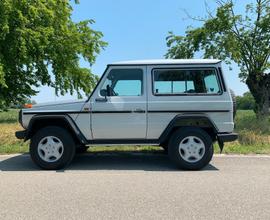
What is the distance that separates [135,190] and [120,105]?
2.13 metres

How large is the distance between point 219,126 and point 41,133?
11.5 feet

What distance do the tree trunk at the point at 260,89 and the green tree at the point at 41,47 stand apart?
11859 millimetres

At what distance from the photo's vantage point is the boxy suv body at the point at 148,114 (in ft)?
25.0

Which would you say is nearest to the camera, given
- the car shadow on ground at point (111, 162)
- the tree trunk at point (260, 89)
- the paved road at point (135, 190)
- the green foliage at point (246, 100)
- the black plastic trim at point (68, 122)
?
the paved road at point (135, 190)

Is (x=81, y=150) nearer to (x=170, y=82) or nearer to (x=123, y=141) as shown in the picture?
(x=123, y=141)

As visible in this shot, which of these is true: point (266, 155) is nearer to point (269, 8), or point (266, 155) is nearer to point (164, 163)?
point (164, 163)

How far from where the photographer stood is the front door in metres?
7.64

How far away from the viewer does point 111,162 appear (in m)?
8.49

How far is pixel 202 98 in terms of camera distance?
25.1 feet

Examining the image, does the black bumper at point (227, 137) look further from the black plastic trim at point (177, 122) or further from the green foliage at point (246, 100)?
the green foliage at point (246, 100)

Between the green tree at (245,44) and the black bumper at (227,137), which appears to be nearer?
the black bumper at (227,137)

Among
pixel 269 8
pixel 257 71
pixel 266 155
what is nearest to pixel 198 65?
pixel 266 155

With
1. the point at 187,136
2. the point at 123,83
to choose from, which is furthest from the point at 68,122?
the point at 187,136

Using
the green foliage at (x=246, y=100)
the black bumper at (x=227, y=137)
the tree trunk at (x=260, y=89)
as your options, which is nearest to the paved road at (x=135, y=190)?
the black bumper at (x=227, y=137)
